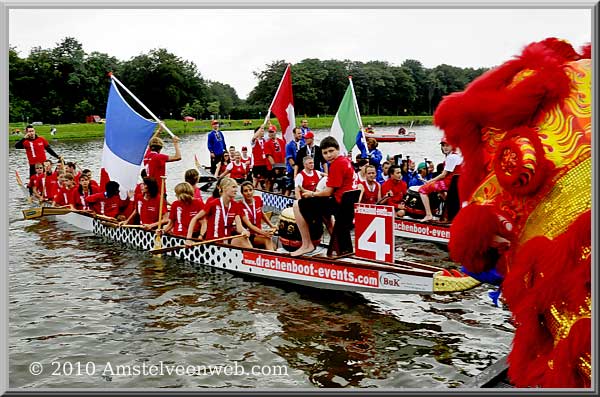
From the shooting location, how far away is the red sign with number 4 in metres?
7.55

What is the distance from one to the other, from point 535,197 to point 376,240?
4.91m

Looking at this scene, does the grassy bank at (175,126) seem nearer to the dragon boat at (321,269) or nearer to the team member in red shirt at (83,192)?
the team member in red shirt at (83,192)

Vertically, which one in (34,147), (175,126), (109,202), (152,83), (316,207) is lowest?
(109,202)

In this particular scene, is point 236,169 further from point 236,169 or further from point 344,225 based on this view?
point 344,225

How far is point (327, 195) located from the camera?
854 centimetres

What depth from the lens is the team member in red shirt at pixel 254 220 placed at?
10.2 meters

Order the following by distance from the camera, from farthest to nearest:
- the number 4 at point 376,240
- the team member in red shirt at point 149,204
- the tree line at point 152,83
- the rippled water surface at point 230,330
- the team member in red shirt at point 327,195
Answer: the tree line at point 152,83
the team member in red shirt at point 149,204
the team member in red shirt at point 327,195
the number 4 at point 376,240
the rippled water surface at point 230,330

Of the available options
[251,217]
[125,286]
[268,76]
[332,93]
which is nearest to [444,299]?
[251,217]

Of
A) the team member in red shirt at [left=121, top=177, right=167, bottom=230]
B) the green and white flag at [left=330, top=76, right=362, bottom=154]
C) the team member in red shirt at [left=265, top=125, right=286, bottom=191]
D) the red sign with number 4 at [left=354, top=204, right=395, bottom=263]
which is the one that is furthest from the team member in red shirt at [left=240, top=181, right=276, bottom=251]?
the team member in red shirt at [left=265, top=125, right=286, bottom=191]

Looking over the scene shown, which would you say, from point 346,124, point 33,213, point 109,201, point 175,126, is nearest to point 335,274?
point 109,201

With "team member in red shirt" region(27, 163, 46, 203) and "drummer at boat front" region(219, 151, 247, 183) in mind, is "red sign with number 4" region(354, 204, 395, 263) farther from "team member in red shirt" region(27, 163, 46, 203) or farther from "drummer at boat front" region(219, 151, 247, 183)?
"team member in red shirt" region(27, 163, 46, 203)

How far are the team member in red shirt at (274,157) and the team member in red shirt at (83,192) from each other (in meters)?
5.47

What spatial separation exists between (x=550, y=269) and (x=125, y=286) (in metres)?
8.39

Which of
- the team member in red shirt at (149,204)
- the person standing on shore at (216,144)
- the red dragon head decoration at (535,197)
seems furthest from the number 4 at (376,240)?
the person standing on shore at (216,144)
